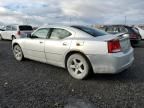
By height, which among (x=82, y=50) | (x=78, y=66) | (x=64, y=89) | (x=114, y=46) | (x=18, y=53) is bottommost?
(x=64, y=89)

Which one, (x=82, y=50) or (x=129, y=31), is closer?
(x=82, y=50)

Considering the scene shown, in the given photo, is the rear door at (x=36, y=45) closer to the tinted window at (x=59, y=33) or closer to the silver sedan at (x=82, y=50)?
the silver sedan at (x=82, y=50)

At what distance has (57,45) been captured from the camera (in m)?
5.68

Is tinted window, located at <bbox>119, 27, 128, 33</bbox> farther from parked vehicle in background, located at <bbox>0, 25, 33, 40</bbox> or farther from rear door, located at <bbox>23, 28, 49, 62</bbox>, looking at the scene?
rear door, located at <bbox>23, 28, 49, 62</bbox>

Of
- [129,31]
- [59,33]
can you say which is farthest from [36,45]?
[129,31]

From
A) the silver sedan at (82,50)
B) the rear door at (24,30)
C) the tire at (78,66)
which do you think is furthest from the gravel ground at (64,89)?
the rear door at (24,30)

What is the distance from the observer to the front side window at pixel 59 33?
18.7 ft

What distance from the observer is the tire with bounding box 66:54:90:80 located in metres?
5.16

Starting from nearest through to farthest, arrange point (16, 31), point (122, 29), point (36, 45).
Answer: point (36, 45), point (122, 29), point (16, 31)

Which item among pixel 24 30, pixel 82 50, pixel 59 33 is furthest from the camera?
pixel 24 30

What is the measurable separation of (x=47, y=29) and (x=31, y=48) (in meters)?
0.93

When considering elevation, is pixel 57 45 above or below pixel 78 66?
above

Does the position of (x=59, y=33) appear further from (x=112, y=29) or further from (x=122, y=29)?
(x=112, y=29)

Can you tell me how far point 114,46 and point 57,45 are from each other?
1.66 meters
